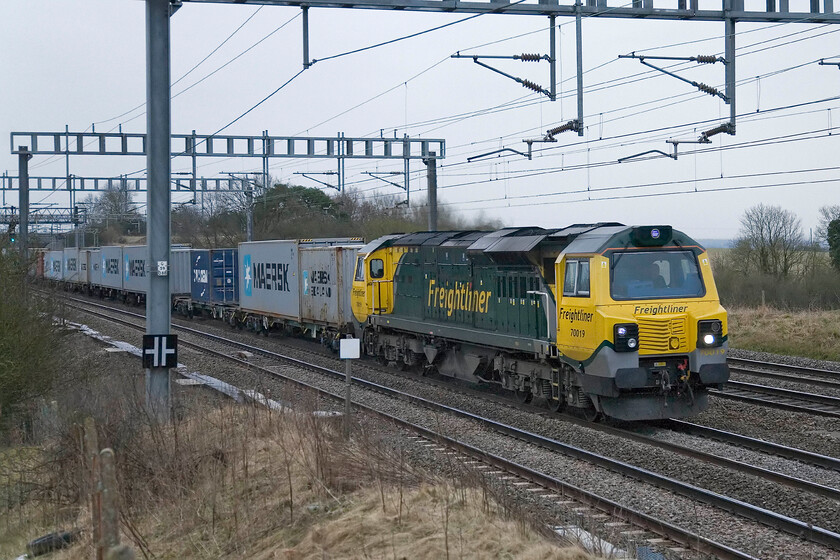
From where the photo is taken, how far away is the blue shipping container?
34531mm

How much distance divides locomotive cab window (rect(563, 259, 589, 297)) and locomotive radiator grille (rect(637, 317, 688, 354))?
934 millimetres

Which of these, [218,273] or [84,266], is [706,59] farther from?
[84,266]

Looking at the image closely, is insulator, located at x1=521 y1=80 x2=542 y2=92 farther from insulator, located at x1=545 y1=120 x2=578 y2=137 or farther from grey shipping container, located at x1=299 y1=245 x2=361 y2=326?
grey shipping container, located at x1=299 y1=245 x2=361 y2=326

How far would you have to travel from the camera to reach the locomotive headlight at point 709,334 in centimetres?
1290

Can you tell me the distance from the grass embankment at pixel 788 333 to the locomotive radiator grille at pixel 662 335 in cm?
1167

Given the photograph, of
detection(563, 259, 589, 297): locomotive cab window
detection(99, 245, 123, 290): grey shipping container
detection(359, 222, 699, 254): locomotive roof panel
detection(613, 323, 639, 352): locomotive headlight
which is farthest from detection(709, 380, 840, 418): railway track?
detection(99, 245, 123, 290): grey shipping container

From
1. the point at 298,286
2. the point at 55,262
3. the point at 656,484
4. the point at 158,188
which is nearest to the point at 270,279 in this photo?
the point at 298,286

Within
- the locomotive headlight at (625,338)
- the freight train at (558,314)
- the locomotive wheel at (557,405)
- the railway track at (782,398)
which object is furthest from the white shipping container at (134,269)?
the locomotive headlight at (625,338)

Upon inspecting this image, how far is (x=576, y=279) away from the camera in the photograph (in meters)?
13.5

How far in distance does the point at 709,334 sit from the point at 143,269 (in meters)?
32.4

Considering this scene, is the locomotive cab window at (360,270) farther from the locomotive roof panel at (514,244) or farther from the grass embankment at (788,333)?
the grass embankment at (788,333)

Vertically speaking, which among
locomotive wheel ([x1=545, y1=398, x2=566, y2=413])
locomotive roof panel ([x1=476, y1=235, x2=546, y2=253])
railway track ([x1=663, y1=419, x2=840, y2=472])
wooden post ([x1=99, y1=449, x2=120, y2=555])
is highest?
locomotive roof panel ([x1=476, y1=235, x2=546, y2=253])

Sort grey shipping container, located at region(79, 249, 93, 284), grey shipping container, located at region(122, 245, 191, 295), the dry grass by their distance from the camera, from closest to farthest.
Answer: the dry grass < grey shipping container, located at region(122, 245, 191, 295) < grey shipping container, located at region(79, 249, 93, 284)

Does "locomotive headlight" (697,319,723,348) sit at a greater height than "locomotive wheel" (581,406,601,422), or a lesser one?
greater
